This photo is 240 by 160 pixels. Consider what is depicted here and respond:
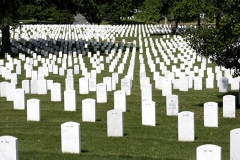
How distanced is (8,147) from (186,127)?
15.7 feet

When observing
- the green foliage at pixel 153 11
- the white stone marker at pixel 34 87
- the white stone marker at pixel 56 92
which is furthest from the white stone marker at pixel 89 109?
the green foliage at pixel 153 11

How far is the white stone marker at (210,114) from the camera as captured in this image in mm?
15508

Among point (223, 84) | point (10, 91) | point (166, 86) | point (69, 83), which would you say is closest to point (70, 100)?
point (10, 91)

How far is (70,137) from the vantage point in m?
12.5

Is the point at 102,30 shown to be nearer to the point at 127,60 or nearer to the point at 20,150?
the point at 127,60

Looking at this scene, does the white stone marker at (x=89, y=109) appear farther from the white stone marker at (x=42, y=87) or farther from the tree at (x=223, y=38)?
the white stone marker at (x=42, y=87)

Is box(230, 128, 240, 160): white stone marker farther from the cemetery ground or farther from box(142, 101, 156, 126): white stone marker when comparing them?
box(142, 101, 156, 126): white stone marker

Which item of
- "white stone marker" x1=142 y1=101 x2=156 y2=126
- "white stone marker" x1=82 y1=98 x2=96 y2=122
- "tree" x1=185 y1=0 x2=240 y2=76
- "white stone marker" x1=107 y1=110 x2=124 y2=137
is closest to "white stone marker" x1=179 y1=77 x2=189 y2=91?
"tree" x1=185 y1=0 x2=240 y2=76

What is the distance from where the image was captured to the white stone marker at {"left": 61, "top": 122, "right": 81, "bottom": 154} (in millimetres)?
12336

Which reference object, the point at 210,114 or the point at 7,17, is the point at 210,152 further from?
the point at 7,17

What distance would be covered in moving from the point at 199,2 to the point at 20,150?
52.5 metres

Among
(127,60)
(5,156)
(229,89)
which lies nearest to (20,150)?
(5,156)

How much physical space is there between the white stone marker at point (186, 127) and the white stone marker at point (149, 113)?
1.91m

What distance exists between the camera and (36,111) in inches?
652
